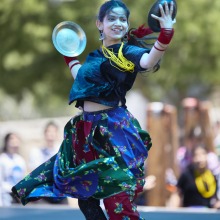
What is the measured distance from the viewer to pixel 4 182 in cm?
906

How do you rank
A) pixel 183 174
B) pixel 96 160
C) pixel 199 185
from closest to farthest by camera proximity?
pixel 96 160
pixel 199 185
pixel 183 174

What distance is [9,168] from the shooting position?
9148 millimetres

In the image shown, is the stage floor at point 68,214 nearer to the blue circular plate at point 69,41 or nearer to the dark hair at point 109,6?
the blue circular plate at point 69,41

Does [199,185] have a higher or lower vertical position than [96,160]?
lower

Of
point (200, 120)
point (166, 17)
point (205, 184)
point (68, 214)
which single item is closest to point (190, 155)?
point (205, 184)

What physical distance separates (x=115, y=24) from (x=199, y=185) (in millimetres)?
4110

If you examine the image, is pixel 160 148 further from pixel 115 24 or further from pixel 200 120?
pixel 115 24

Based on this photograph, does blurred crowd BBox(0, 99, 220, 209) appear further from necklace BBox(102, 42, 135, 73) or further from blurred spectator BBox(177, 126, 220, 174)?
necklace BBox(102, 42, 135, 73)

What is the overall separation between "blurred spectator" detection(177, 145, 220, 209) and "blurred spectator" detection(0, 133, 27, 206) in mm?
1633

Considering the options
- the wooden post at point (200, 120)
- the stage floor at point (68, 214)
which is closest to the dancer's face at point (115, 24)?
the stage floor at point (68, 214)

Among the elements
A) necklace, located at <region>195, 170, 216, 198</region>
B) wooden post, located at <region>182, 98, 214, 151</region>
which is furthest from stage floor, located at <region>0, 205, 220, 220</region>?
wooden post, located at <region>182, 98, 214, 151</region>

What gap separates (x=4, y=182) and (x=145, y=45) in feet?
13.6

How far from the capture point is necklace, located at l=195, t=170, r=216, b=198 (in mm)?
8922

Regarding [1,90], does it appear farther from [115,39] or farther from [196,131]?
[115,39]
